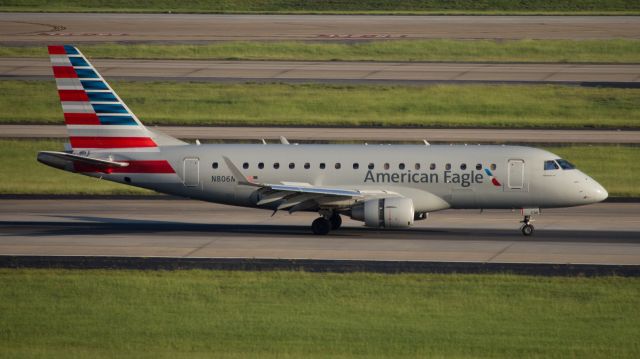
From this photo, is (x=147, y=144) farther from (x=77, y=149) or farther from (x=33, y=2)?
(x=33, y=2)

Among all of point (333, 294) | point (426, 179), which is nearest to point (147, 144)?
point (426, 179)

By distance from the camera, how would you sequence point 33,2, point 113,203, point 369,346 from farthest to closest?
point 33,2
point 113,203
point 369,346

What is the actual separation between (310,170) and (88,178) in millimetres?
19050

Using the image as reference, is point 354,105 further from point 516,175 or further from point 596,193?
point 596,193

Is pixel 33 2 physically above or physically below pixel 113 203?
above

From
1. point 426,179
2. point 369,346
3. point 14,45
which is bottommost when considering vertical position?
point 369,346

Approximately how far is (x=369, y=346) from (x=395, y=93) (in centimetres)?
5123

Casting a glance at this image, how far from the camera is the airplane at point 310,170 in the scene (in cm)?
4556

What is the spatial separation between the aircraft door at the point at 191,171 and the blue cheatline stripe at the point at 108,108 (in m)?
3.44

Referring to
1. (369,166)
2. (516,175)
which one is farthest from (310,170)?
(516,175)

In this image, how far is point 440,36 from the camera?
10469cm

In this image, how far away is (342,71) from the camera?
8862 cm

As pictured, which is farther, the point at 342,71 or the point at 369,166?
the point at 342,71

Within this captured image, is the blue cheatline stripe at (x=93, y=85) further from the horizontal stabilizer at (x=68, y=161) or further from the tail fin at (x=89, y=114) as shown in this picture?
the horizontal stabilizer at (x=68, y=161)
